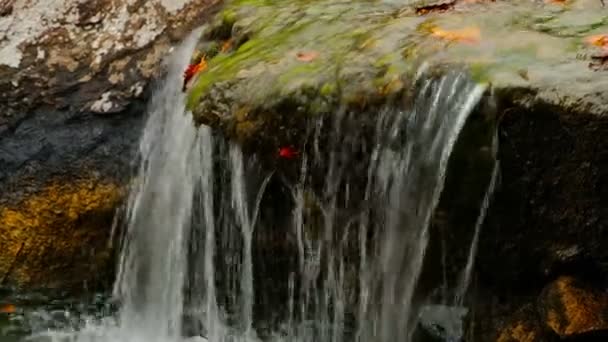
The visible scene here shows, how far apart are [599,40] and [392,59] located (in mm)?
912

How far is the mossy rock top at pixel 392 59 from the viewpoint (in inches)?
127

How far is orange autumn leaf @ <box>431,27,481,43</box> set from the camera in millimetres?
3738

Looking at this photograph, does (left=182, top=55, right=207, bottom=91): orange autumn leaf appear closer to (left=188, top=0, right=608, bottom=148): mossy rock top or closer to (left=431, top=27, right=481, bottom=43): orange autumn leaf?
(left=188, top=0, right=608, bottom=148): mossy rock top

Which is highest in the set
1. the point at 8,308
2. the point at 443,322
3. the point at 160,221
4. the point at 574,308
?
the point at 574,308

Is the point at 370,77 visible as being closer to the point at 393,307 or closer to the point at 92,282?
the point at 393,307

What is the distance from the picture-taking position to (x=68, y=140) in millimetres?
5680

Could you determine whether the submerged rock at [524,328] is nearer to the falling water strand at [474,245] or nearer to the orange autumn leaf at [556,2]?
the falling water strand at [474,245]

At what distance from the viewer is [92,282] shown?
5.69m

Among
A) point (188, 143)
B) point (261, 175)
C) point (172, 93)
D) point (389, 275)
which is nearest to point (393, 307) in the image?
point (389, 275)

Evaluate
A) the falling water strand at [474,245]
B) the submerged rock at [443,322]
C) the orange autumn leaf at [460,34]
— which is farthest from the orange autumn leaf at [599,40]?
the submerged rock at [443,322]

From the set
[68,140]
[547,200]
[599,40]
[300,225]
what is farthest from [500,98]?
[68,140]

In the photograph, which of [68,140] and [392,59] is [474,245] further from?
[68,140]

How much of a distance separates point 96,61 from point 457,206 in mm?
3460

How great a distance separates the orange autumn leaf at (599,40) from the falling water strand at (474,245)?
0.73 metres
